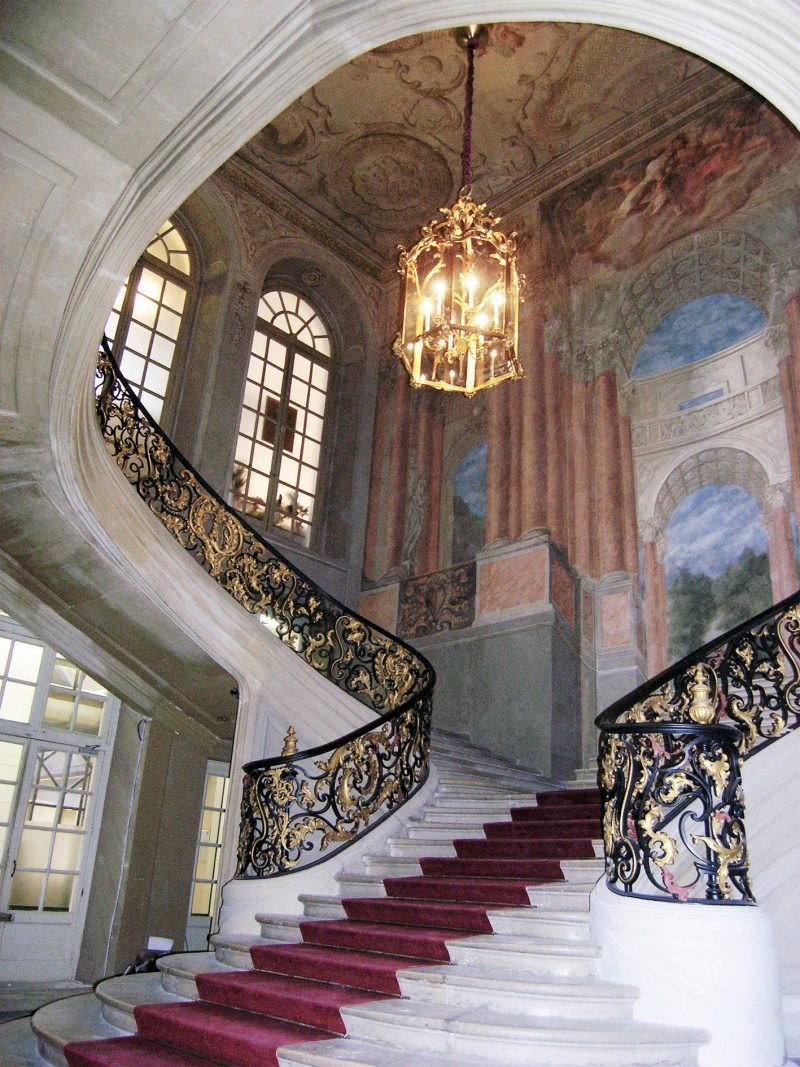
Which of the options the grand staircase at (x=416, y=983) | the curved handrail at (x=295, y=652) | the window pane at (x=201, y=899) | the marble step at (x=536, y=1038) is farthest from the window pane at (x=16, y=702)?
the marble step at (x=536, y=1038)

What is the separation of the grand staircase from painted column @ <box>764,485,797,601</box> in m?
3.10

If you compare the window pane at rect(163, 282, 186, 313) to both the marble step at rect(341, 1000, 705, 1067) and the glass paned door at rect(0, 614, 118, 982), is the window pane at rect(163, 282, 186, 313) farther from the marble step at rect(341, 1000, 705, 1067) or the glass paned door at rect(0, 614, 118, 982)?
the marble step at rect(341, 1000, 705, 1067)

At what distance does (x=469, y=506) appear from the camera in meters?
9.57

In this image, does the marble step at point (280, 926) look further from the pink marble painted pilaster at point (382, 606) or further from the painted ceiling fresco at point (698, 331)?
the painted ceiling fresco at point (698, 331)

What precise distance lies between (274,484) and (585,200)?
4.78 metres

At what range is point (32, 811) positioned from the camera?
718 cm

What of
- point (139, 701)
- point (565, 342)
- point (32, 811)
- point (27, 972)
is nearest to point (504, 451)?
point (565, 342)

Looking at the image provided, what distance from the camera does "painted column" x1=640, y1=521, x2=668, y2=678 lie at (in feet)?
25.4

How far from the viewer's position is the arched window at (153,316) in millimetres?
8852

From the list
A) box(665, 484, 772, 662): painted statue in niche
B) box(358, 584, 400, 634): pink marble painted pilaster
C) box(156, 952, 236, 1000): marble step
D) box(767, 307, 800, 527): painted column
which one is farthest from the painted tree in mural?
box(156, 952, 236, 1000): marble step

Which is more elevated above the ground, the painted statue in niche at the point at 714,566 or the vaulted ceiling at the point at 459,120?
the vaulted ceiling at the point at 459,120

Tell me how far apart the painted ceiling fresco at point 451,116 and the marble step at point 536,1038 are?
8629mm

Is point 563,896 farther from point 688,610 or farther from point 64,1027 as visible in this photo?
point 688,610

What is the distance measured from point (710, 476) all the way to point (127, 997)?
6.46m
